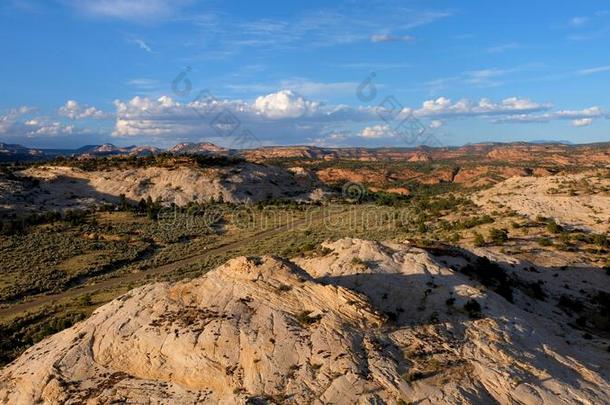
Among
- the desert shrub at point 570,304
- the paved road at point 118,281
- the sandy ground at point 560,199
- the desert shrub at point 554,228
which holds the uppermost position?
the sandy ground at point 560,199

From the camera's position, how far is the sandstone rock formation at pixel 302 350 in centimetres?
1441

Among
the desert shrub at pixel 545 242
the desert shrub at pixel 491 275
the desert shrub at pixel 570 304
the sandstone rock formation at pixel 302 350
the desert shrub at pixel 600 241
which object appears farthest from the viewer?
the desert shrub at pixel 545 242

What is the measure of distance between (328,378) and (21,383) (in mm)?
10935

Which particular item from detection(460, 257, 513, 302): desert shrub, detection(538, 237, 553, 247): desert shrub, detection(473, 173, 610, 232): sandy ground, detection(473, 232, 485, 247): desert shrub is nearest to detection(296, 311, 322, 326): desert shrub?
detection(460, 257, 513, 302): desert shrub

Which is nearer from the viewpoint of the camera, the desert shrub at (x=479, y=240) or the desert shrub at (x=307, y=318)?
the desert shrub at (x=307, y=318)

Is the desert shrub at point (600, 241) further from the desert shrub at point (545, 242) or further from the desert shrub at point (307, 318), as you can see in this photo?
the desert shrub at point (307, 318)

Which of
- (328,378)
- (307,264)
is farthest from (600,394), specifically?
(307,264)

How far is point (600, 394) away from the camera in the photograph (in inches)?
590

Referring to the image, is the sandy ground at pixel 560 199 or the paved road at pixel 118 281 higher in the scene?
the sandy ground at pixel 560 199

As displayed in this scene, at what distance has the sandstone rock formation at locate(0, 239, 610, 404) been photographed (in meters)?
14.4

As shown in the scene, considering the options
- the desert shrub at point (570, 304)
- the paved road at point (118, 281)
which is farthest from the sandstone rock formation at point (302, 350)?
the paved road at point (118, 281)

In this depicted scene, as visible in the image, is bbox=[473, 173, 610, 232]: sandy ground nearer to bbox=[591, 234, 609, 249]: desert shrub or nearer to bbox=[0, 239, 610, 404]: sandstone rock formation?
bbox=[591, 234, 609, 249]: desert shrub

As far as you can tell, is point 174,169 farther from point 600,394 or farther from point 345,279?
point 600,394

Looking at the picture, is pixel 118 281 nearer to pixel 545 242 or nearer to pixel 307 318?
pixel 307 318
